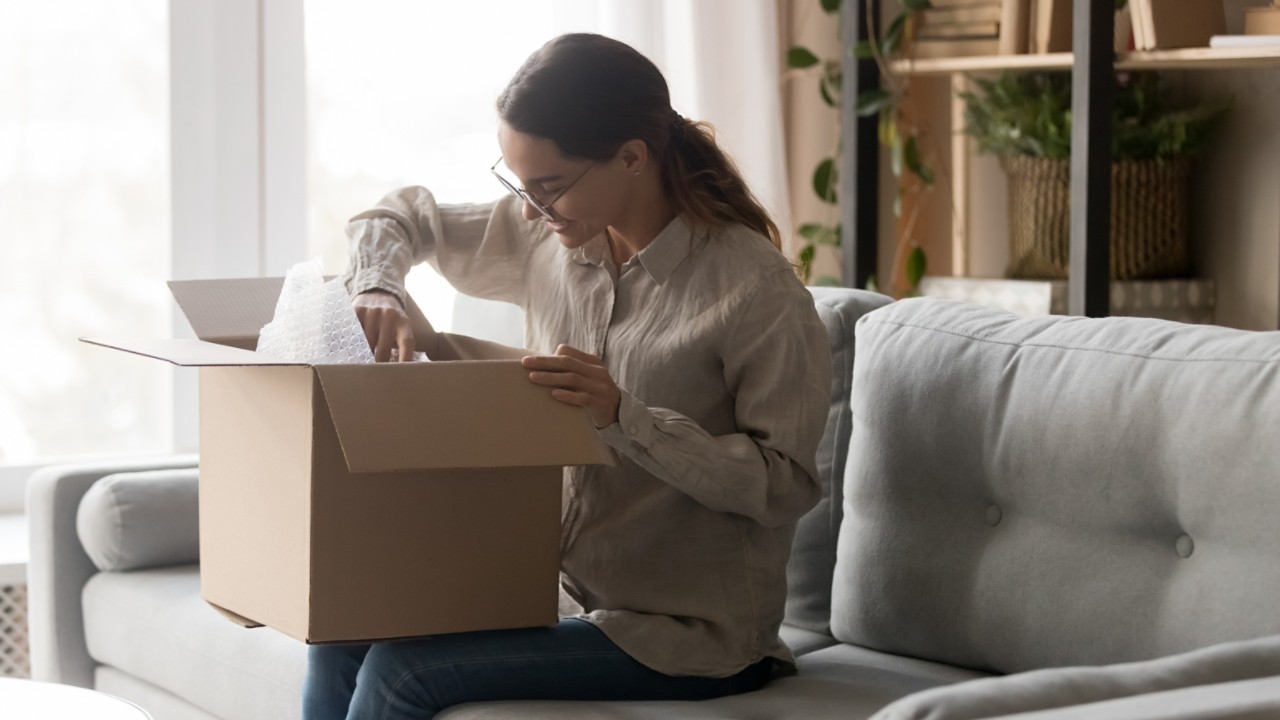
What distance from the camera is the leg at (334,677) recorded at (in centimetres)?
153

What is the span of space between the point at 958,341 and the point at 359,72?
5.79 ft

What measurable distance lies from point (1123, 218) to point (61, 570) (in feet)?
6.04

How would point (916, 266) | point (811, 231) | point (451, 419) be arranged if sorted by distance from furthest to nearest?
point (811, 231), point (916, 266), point (451, 419)

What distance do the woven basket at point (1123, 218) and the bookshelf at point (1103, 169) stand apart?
89mm

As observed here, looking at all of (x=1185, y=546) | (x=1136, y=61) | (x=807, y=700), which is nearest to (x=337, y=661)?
(x=807, y=700)

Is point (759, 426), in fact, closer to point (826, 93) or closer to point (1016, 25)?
point (1016, 25)

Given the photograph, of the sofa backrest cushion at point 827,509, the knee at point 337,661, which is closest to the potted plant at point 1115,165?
the sofa backrest cushion at point 827,509

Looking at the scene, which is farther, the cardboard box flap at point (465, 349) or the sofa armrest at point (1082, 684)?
the cardboard box flap at point (465, 349)

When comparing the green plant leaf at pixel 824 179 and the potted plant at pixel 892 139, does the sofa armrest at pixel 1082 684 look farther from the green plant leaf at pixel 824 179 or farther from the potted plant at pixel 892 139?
the green plant leaf at pixel 824 179

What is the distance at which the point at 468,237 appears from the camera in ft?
6.06

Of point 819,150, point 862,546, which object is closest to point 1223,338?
point 862,546

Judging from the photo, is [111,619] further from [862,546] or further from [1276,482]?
[1276,482]

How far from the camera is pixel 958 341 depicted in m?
1.66

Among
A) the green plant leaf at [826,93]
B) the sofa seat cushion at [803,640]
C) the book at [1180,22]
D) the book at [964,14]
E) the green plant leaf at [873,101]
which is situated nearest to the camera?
the sofa seat cushion at [803,640]
